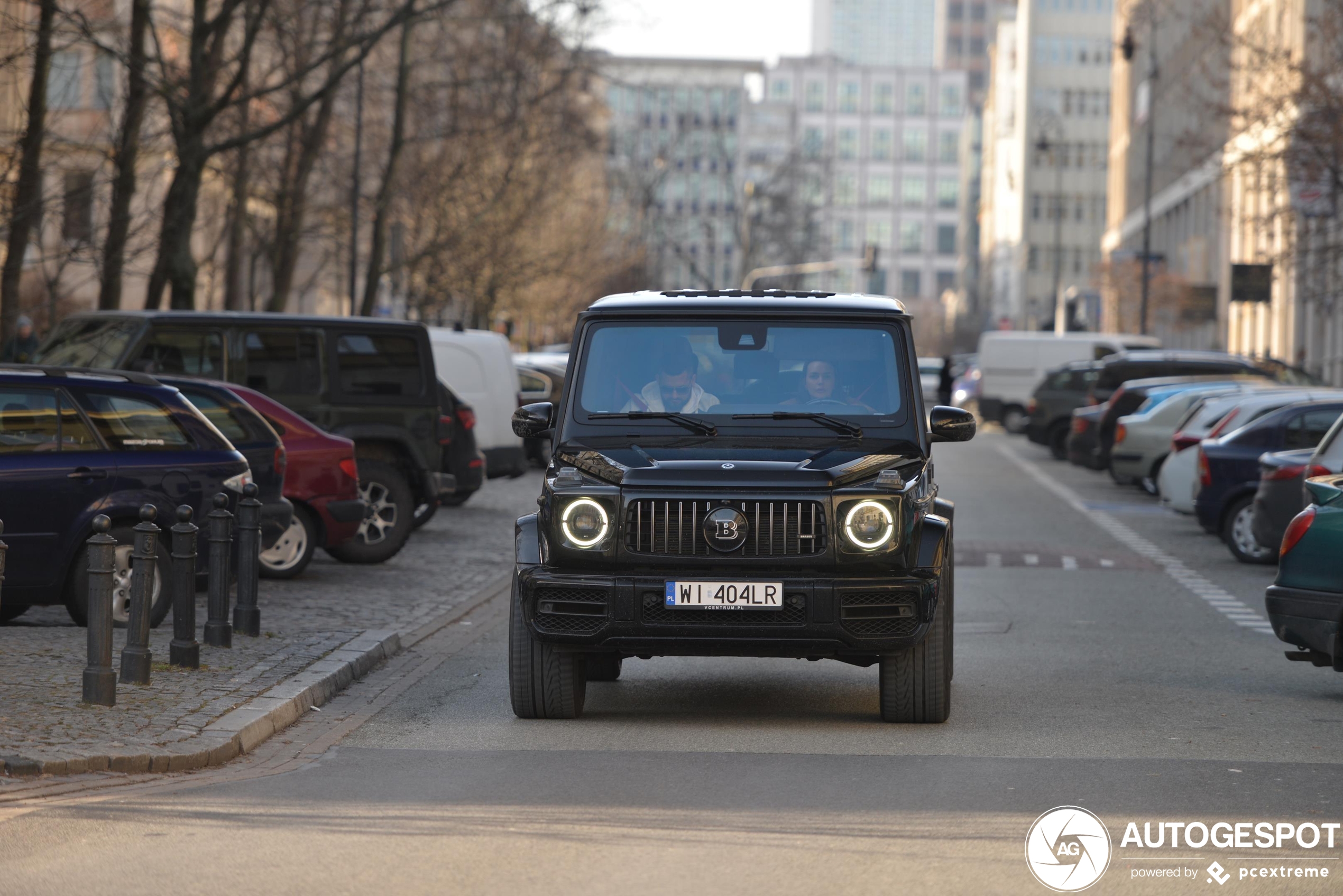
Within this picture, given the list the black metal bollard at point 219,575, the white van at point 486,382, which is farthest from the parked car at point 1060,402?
the black metal bollard at point 219,575

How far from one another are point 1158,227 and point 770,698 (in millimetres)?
79968

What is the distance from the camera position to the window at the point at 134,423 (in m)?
12.3

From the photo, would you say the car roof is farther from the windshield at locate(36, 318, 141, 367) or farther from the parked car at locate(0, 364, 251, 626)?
the windshield at locate(36, 318, 141, 367)

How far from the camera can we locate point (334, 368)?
1844 centimetres

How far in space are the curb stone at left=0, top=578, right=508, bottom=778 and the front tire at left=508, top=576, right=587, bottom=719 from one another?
1.08 metres

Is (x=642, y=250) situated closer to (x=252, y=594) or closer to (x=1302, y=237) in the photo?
(x=1302, y=237)

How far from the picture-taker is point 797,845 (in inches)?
269

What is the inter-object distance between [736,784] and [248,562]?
15.2 feet

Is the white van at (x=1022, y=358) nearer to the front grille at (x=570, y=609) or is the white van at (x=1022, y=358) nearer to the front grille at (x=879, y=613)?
the front grille at (x=879, y=613)

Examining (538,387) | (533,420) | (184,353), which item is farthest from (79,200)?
(533,420)

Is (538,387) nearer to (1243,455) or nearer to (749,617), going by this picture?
(1243,455)

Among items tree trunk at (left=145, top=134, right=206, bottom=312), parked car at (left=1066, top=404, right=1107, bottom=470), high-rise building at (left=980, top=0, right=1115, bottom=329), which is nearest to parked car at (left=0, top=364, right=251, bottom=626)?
tree trunk at (left=145, top=134, right=206, bottom=312)

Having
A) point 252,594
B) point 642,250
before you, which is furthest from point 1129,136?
point 252,594

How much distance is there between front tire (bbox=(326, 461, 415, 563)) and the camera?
17.6m
